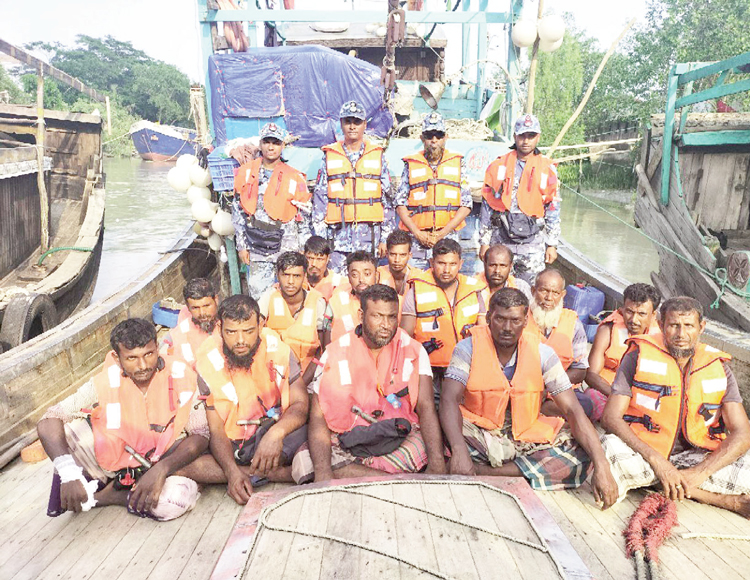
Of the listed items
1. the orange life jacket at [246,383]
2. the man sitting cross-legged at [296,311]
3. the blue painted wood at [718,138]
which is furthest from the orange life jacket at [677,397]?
the blue painted wood at [718,138]

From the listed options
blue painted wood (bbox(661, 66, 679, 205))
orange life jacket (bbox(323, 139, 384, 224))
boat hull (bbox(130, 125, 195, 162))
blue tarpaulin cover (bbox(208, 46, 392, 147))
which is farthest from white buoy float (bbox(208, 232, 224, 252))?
boat hull (bbox(130, 125, 195, 162))

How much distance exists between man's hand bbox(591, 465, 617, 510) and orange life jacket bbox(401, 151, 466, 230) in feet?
8.44

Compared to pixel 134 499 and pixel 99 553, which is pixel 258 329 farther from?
pixel 99 553

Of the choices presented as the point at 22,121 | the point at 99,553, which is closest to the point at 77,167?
the point at 22,121

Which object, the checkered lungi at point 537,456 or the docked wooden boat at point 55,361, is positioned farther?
the docked wooden boat at point 55,361

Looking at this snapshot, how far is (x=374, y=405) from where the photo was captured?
2.71 metres

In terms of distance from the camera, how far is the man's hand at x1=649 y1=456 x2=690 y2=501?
7.65 ft

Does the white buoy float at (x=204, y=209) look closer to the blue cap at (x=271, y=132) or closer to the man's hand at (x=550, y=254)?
the blue cap at (x=271, y=132)

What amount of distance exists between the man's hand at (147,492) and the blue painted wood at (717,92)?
5349 mm

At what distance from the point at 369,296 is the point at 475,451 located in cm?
94

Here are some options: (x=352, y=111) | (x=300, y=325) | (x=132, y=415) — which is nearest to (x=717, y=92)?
(x=352, y=111)

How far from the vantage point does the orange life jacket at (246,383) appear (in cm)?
→ 266

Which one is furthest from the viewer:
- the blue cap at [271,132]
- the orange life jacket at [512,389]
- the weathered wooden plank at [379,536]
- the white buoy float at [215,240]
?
the white buoy float at [215,240]

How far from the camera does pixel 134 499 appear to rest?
2.32 meters
